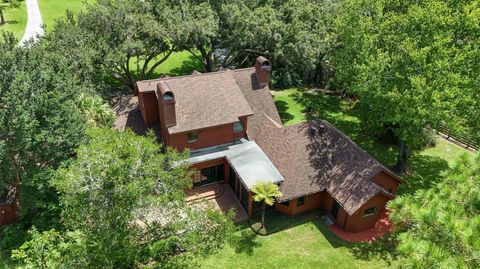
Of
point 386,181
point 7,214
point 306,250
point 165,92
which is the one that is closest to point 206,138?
point 165,92

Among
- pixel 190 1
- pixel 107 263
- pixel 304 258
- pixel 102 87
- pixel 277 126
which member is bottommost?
pixel 304 258

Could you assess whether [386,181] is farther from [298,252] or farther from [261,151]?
[261,151]

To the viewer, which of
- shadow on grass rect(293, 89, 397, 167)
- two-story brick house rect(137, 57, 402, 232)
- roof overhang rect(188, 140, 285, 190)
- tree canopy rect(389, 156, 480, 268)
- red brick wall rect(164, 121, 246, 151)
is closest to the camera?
tree canopy rect(389, 156, 480, 268)

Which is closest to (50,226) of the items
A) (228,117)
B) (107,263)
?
(107,263)

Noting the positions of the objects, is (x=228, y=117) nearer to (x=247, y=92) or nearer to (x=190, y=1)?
(x=247, y=92)

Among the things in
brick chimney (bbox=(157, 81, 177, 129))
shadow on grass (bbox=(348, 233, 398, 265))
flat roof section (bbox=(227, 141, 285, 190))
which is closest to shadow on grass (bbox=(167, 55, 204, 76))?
brick chimney (bbox=(157, 81, 177, 129))

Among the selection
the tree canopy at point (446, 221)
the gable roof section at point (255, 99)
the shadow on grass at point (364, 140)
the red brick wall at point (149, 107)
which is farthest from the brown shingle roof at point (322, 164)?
the tree canopy at point (446, 221)

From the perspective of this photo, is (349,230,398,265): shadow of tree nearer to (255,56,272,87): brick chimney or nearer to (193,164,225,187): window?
(193,164,225,187): window
